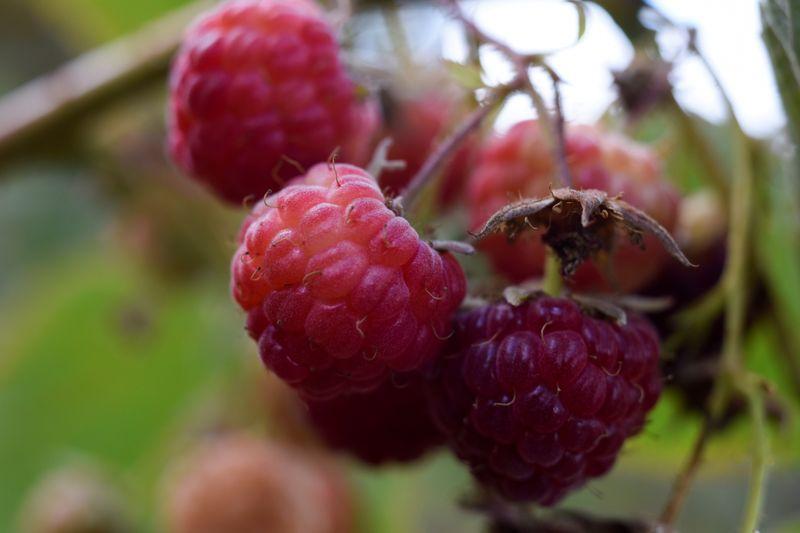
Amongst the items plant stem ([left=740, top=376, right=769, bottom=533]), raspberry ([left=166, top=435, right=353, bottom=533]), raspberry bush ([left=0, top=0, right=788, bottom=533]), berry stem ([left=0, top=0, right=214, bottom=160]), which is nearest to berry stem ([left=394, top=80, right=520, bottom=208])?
raspberry bush ([left=0, top=0, right=788, bottom=533])

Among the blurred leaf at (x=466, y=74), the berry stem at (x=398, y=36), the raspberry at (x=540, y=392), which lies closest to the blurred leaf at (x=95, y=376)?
the berry stem at (x=398, y=36)

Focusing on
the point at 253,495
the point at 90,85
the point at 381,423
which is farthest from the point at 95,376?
the point at 381,423

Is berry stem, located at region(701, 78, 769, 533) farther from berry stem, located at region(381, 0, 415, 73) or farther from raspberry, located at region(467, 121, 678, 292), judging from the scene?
berry stem, located at region(381, 0, 415, 73)

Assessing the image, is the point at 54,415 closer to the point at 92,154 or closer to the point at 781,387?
the point at 92,154

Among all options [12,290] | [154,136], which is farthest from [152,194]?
[12,290]

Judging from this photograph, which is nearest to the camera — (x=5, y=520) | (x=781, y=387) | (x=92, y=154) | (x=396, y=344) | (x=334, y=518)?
(x=396, y=344)
